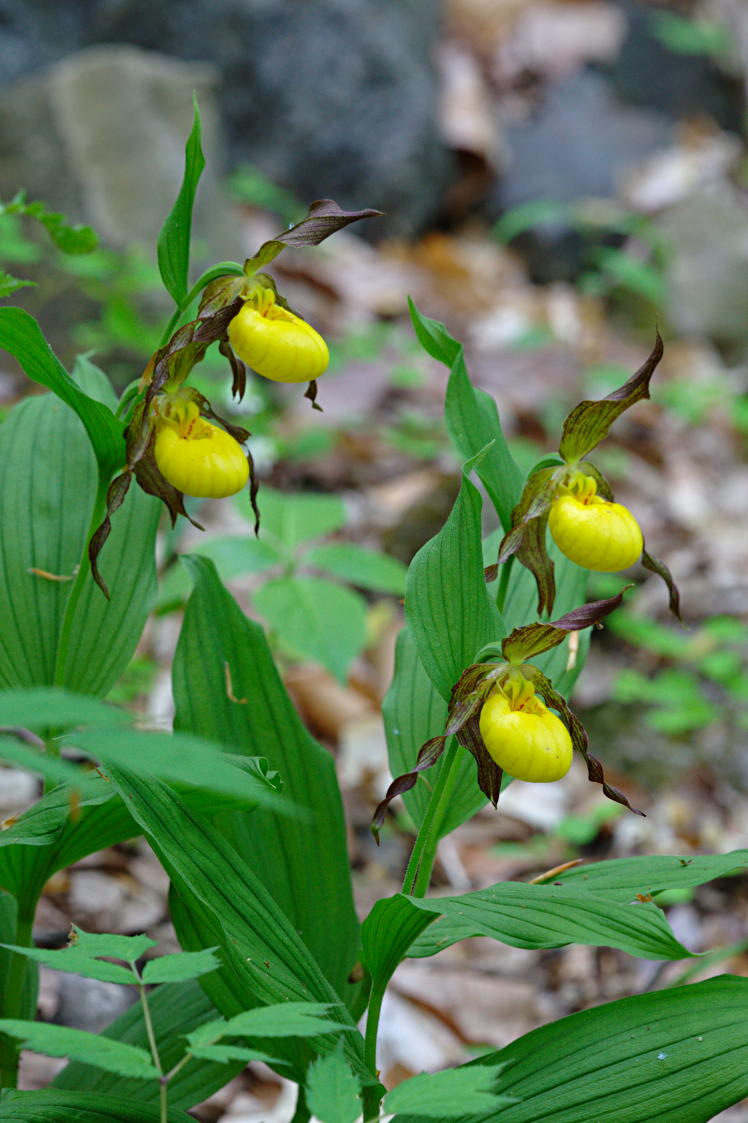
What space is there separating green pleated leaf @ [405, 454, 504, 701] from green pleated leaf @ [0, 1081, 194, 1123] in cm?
44

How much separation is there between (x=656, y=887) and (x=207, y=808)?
0.39 metres

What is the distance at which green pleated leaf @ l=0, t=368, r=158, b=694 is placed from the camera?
3.40 ft

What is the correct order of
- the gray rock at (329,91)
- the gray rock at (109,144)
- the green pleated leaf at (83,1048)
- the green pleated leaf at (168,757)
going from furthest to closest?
1. the gray rock at (329,91)
2. the gray rock at (109,144)
3. the green pleated leaf at (83,1048)
4. the green pleated leaf at (168,757)

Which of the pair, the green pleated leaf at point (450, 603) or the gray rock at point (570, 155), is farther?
the gray rock at point (570, 155)

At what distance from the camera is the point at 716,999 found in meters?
0.83

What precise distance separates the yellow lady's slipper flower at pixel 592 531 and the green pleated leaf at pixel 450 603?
0.35 ft

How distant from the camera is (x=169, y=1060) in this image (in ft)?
3.10

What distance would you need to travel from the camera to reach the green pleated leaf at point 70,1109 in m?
0.76

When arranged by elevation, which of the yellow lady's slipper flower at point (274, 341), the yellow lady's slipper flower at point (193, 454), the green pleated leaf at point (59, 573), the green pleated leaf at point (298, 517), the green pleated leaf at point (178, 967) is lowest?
the green pleated leaf at point (298, 517)

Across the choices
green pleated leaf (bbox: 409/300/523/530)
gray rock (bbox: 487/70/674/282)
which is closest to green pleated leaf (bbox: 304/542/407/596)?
green pleated leaf (bbox: 409/300/523/530)

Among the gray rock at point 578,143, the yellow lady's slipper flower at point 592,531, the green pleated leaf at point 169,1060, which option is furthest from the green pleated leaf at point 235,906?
the gray rock at point 578,143

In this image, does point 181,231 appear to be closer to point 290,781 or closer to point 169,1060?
point 290,781

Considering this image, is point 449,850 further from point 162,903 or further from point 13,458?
point 13,458

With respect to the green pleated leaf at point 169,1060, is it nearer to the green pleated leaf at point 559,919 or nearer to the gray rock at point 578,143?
the green pleated leaf at point 559,919
